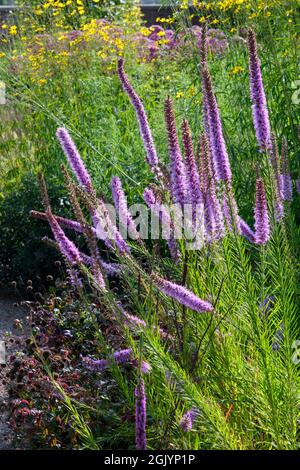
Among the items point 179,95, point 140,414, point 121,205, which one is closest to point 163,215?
point 121,205

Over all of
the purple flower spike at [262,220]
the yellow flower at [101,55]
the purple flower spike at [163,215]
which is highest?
the yellow flower at [101,55]

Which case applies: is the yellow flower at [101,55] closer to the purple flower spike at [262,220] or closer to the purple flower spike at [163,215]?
the purple flower spike at [163,215]

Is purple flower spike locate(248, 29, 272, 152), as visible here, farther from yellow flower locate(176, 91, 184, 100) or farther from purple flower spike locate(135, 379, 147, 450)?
yellow flower locate(176, 91, 184, 100)

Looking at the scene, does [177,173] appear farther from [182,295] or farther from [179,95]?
[179,95]

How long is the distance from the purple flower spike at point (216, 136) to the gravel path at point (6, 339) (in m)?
1.69

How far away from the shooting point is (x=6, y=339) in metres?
4.96

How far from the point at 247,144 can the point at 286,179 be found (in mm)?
1837

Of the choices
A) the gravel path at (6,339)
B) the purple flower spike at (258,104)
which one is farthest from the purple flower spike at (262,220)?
the gravel path at (6,339)

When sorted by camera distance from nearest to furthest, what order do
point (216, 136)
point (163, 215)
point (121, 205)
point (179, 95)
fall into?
1. point (216, 136)
2. point (163, 215)
3. point (121, 205)
4. point (179, 95)

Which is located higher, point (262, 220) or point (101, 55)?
point (101, 55)

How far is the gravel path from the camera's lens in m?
3.89

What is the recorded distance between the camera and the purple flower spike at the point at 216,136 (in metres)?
2.83

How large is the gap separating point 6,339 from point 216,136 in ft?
8.29
